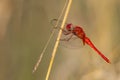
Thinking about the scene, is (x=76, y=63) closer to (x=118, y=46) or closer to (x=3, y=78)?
(x=118, y=46)

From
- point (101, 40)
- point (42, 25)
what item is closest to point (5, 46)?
point (42, 25)

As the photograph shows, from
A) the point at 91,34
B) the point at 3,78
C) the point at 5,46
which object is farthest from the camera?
the point at 91,34

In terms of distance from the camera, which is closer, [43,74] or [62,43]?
[43,74]

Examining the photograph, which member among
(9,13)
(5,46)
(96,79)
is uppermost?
(9,13)

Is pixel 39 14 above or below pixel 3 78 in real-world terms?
above

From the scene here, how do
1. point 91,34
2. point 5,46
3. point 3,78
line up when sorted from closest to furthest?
point 3,78
point 5,46
point 91,34

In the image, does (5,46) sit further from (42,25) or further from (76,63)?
(76,63)

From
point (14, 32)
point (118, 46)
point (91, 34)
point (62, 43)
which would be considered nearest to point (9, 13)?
point (14, 32)
